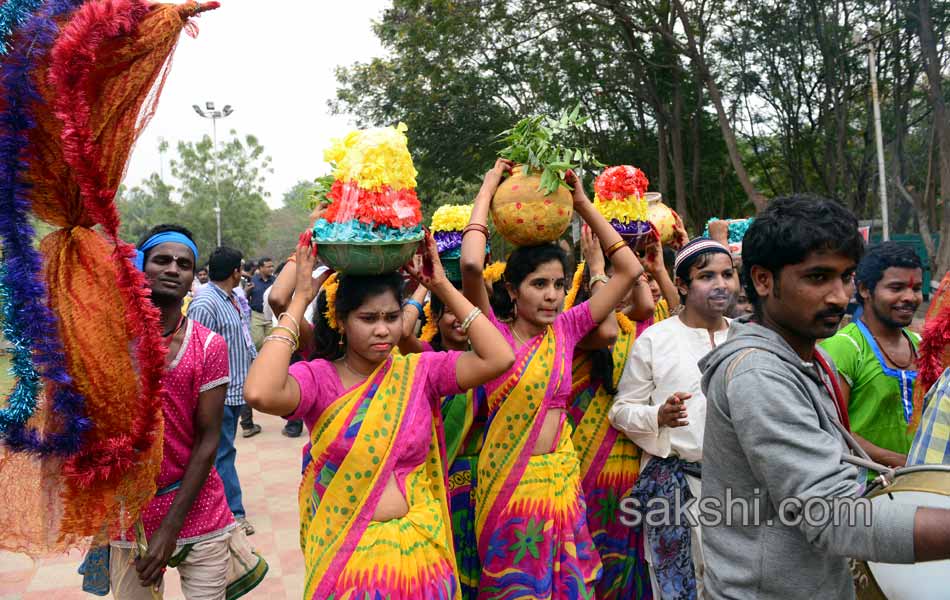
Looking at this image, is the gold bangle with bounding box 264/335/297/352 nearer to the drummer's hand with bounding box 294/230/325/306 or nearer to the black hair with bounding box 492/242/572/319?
the drummer's hand with bounding box 294/230/325/306

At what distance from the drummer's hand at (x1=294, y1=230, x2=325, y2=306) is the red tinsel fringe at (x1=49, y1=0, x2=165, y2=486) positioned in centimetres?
56

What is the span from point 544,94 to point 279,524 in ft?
45.4

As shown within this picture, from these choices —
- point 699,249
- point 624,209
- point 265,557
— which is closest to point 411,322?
Answer: point 624,209

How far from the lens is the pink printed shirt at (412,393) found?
2.58 m

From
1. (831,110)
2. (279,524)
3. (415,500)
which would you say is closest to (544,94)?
(831,110)

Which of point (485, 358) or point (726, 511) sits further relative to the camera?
point (485, 358)

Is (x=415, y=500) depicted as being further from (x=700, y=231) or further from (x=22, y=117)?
(x=700, y=231)

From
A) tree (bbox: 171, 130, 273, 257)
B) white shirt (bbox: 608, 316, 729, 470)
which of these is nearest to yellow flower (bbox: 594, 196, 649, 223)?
white shirt (bbox: 608, 316, 729, 470)

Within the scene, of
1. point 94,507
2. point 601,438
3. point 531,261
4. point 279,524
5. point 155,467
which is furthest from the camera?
point 279,524

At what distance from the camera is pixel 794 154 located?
17.8m

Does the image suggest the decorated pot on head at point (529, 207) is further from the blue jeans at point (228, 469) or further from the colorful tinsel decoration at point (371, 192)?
the blue jeans at point (228, 469)

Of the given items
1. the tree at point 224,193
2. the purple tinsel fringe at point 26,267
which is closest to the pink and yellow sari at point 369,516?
the purple tinsel fringe at point 26,267

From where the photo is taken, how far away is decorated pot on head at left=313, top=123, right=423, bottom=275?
8.35ft

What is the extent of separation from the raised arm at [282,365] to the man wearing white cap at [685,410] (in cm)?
164
